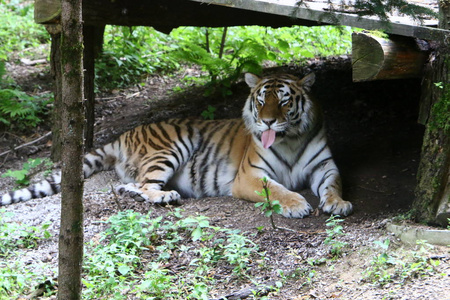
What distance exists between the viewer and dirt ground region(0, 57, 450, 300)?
11.8ft

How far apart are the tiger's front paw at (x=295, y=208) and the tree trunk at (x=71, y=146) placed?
2.24 m

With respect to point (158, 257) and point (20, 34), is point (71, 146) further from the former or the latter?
point (20, 34)

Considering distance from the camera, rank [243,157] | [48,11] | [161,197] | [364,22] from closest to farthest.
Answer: [364,22], [48,11], [161,197], [243,157]

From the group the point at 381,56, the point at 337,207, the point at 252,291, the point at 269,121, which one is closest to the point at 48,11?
the point at 269,121

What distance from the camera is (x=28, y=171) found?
252 inches

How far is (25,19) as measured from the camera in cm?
1066

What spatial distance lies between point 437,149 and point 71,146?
102 inches

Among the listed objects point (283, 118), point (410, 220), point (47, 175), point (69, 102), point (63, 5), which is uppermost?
point (63, 5)

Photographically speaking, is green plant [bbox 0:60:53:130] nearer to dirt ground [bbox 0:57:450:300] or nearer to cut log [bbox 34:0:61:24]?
dirt ground [bbox 0:57:450:300]

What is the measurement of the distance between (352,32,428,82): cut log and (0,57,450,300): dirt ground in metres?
1.15

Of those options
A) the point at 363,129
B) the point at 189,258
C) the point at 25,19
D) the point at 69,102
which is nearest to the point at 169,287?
the point at 189,258

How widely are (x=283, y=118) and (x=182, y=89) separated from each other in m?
3.37

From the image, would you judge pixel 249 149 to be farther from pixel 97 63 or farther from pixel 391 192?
pixel 97 63

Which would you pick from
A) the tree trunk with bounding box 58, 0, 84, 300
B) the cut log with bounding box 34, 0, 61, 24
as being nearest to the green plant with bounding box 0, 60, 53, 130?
the cut log with bounding box 34, 0, 61, 24
